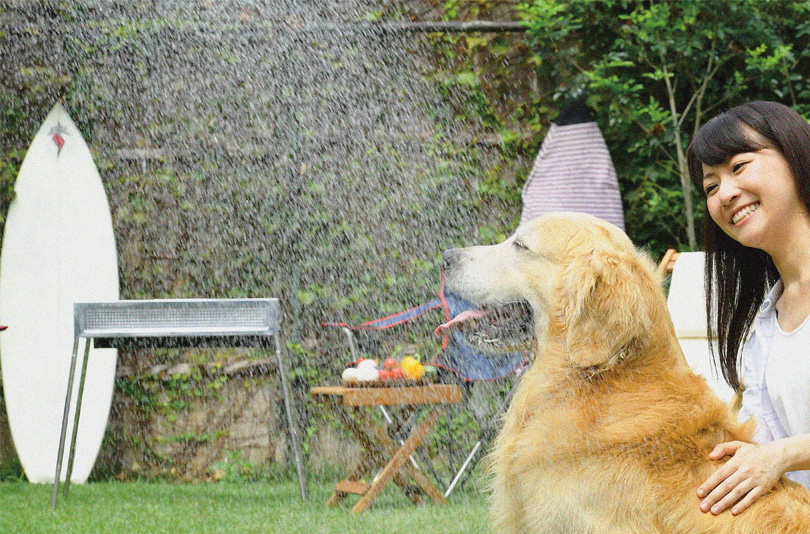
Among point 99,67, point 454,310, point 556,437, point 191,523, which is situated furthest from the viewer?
point 99,67

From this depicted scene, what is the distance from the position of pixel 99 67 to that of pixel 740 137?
170 inches

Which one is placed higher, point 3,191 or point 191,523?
point 3,191

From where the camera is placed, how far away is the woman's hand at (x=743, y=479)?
1684mm

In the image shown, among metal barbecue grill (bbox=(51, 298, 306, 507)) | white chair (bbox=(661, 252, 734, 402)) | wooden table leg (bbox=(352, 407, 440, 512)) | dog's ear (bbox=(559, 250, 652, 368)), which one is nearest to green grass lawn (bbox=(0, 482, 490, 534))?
wooden table leg (bbox=(352, 407, 440, 512))

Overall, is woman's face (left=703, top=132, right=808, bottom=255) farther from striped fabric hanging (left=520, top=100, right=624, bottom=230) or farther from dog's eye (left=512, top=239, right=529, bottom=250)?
striped fabric hanging (left=520, top=100, right=624, bottom=230)

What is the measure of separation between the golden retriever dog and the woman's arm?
2 centimetres

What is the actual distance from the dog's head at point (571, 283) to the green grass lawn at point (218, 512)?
4.56ft

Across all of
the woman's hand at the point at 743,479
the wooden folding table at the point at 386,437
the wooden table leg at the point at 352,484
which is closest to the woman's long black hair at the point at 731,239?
the woman's hand at the point at 743,479

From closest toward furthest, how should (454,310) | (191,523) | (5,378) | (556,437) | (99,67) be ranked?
(556,437) → (191,523) → (454,310) → (5,378) → (99,67)

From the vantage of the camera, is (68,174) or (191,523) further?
(68,174)

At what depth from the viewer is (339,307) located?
5.25 metres

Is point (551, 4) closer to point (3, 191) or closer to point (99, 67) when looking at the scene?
point (99, 67)

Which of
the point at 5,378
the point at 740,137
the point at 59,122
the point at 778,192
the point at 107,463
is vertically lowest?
the point at 107,463

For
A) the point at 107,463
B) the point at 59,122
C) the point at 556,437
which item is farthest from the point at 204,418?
the point at 556,437
